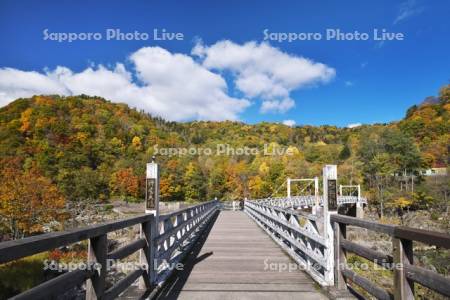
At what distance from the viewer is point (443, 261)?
561 inches

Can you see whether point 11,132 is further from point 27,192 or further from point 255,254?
point 255,254

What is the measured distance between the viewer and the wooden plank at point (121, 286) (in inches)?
126

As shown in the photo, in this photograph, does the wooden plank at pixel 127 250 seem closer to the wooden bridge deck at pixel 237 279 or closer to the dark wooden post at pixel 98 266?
the dark wooden post at pixel 98 266

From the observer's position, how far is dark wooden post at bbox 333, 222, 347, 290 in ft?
14.3

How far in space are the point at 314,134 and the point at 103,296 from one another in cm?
12332

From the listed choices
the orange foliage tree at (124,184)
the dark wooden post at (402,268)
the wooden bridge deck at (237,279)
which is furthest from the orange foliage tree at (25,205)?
the orange foliage tree at (124,184)

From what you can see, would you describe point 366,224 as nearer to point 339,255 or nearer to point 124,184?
point 339,255

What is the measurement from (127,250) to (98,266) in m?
0.84

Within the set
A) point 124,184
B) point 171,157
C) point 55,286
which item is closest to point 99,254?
point 55,286

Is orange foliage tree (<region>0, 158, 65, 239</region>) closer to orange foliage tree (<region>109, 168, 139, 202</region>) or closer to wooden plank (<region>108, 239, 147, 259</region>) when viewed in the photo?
wooden plank (<region>108, 239, 147, 259</region>)

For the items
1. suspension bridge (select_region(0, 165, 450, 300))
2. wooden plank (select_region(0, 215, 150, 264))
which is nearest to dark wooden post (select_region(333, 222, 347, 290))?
suspension bridge (select_region(0, 165, 450, 300))

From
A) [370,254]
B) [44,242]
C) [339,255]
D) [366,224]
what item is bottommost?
[339,255]

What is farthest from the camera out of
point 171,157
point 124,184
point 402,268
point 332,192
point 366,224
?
point 171,157

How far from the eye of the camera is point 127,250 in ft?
12.1
